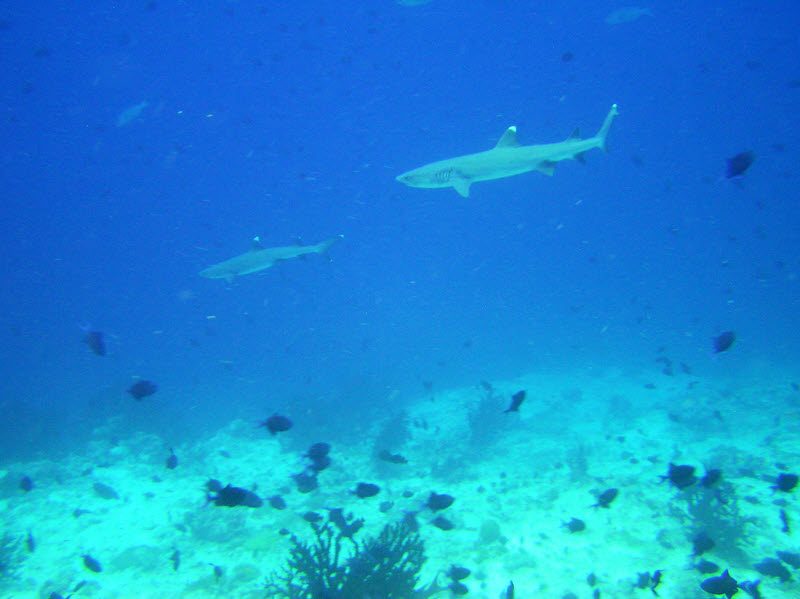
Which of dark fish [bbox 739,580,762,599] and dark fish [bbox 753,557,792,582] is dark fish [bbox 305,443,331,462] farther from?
dark fish [bbox 753,557,792,582]

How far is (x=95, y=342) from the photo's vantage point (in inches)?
321

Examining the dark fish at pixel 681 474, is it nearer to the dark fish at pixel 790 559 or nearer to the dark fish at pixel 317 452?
the dark fish at pixel 790 559

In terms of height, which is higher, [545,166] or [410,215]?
[410,215]

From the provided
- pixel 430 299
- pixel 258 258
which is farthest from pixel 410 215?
pixel 258 258

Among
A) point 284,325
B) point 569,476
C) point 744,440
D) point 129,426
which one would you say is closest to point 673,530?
point 569,476

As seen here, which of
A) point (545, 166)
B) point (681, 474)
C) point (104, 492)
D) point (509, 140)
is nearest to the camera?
point (681, 474)

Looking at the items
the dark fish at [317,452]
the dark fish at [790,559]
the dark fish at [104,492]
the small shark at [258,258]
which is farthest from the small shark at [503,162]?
the dark fish at [104,492]

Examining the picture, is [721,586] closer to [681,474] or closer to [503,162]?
[681,474]

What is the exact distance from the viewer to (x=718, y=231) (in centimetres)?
12669

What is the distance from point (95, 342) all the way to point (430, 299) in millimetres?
103789

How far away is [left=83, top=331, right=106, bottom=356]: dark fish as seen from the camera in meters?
8.06

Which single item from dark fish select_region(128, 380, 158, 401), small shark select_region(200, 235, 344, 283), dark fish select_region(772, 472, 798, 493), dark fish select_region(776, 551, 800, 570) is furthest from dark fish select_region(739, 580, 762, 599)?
small shark select_region(200, 235, 344, 283)

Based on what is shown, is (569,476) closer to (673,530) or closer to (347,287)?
(673,530)

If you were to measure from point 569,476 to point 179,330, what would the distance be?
362ft
